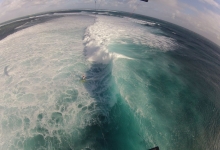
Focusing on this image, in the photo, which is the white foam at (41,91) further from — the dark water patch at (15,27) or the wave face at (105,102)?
the dark water patch at (15,27)

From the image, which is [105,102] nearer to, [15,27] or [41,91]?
[41,91]

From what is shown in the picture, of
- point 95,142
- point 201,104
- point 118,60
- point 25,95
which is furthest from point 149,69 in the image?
point 25,95

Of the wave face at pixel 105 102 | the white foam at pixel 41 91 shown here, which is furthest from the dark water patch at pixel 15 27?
the wave face at pixel 105 102

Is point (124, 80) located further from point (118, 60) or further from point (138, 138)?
point (138, 138)

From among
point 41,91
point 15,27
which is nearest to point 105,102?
point 41,91

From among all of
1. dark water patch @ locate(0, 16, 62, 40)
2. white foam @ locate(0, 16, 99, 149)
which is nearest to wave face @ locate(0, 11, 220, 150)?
white foam @ locate(0, 16, 99, 149)

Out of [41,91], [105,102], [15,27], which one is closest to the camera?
[105,102]

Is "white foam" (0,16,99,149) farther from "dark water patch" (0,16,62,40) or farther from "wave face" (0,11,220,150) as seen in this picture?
"dark water patch" (0,16,62,40)

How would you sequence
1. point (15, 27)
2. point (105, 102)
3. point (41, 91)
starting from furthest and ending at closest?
point (15, 27) < point (41, 91) < point (105, 102)
